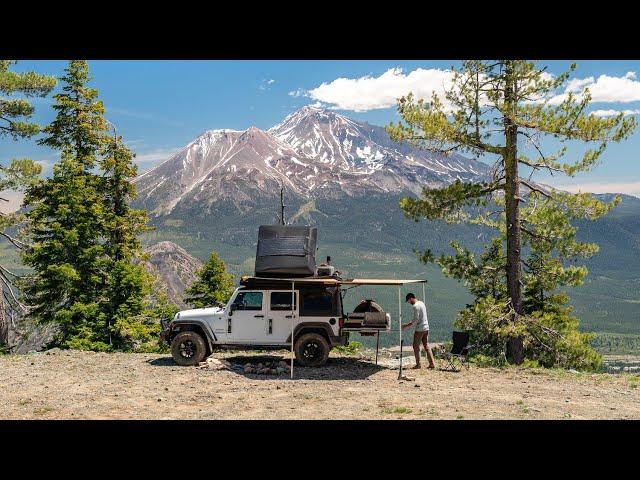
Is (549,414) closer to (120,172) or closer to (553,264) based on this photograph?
(553,264)

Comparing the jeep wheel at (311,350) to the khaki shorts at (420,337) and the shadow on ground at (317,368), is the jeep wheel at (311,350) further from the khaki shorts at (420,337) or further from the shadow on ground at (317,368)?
the khaki shorts at (420,337)

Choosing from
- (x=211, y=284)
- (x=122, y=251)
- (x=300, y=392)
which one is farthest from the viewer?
(x=211, y=284)

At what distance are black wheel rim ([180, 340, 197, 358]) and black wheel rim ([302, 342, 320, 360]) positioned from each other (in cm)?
302

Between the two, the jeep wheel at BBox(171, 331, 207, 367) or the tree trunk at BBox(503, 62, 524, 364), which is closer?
the jeep wheel at BBox(171, 331, 207, 367)

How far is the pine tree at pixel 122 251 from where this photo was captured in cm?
2672

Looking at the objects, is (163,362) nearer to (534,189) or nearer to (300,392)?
(300,392)

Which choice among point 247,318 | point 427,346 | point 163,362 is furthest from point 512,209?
point 163,362

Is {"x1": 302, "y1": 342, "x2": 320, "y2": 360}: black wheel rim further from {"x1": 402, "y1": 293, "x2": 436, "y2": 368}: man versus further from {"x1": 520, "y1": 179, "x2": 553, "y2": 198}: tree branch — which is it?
{"x1": 520, "y1": 179, "x2": 553, "y2": 198}: tree branch

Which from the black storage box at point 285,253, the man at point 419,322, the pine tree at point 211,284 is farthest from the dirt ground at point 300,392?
the pine tree at point 211,284

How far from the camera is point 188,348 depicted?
1571 centimetres

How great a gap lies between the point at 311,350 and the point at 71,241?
48.8 ft

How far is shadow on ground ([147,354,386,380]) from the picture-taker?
14.6m

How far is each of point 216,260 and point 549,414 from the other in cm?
2911

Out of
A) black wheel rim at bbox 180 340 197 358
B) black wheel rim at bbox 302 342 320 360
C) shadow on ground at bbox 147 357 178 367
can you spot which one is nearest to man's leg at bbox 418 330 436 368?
black wheel rim at bbox 302 342 320 360
